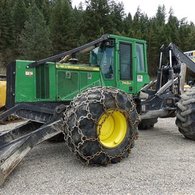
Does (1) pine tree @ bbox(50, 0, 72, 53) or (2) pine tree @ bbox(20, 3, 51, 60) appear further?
(1) pine tree @ bbox(50, 0, 72, 53)

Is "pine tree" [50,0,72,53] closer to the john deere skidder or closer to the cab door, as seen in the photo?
the john deere skidder

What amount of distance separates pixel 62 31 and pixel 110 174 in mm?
47534

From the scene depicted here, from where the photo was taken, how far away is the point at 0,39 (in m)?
50.8

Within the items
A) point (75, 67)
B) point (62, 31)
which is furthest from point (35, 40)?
point (75, 67)

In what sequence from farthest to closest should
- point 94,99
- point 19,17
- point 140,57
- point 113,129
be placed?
point 19,17 < point 140,57 < point 113,129 < point 94,99

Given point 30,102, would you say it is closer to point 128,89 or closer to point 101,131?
point 101,131

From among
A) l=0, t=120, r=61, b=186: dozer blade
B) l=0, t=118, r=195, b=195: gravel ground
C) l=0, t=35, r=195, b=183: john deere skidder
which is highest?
l=0, t=35, r=195, b=183: john deere skidder

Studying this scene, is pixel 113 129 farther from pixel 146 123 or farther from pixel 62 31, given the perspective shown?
pixel 62 31

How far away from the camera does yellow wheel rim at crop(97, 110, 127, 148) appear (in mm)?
5988

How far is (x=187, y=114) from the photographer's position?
771 cm

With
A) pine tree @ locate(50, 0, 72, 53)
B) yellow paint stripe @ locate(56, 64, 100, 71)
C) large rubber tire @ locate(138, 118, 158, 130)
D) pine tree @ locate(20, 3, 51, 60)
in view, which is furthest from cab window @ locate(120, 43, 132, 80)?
pine tree @ locate(50, 0, 72, 53)

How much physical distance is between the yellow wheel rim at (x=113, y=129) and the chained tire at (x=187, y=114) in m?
2.12

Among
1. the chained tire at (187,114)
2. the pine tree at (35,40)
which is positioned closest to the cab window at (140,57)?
the chained tire at (187,114)

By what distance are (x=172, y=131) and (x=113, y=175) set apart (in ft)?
15.3
